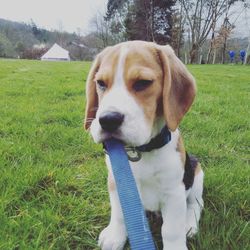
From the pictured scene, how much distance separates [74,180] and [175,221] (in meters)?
1.32

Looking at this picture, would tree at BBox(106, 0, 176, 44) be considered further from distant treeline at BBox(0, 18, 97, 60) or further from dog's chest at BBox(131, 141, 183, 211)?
dog's chest at BBox(131, 141, 183, 211)

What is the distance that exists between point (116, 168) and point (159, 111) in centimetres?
50

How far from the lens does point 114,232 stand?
2.47m

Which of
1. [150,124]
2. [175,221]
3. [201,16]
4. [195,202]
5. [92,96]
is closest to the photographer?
[150,124]

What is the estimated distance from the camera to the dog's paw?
240 cm

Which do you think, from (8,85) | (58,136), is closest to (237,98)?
(58,136)

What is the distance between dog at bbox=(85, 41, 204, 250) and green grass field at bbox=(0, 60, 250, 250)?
215mm

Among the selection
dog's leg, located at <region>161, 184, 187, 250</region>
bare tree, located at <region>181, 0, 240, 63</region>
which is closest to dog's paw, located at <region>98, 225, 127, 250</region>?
dog's leg, located at <region>161, 184, 187, 250</region>

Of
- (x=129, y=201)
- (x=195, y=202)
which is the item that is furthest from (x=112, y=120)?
(x=195, y=202)

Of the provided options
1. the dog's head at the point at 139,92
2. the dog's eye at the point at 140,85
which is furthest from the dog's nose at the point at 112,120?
the dog's eye at the point at 140,85

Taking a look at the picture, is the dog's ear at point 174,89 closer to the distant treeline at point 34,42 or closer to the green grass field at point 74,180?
the green grass field at point 74,180

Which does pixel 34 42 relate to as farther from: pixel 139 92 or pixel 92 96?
pixel 139 92

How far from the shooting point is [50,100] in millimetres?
7285

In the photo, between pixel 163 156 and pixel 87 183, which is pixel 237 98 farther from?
pixel 163 156
